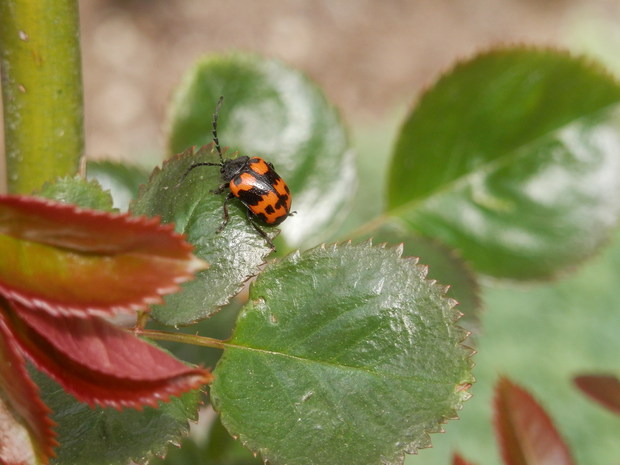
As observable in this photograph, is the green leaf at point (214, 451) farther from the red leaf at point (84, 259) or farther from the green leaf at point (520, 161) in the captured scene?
the red leaf at point (84, 259)

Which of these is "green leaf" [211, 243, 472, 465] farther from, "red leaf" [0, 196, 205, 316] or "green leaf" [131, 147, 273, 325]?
"red leaf" [0, 196, 205, 316]

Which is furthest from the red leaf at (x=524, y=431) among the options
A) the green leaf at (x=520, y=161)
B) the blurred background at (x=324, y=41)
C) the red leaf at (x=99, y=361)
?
→ the blurred background at (x=324, y=41)

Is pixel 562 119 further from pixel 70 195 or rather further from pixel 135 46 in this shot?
pixel 135 46

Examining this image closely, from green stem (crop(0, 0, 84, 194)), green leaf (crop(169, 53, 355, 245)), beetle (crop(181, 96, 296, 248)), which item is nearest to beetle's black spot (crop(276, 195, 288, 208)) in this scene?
beetle (crop(181, 96, 296, 248))

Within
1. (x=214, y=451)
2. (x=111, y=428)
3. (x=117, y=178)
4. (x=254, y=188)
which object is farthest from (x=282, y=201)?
(x=214, y=451)

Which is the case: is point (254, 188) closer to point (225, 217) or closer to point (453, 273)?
point (225, 217)
